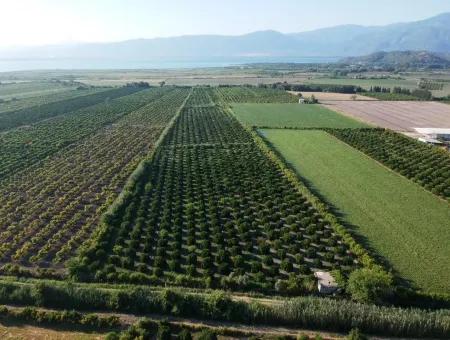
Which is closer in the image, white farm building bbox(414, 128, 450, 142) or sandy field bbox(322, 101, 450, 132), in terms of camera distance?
white farm building bbox(414, 128, 450, 142)

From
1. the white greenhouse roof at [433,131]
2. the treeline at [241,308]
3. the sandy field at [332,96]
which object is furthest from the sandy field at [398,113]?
the treeline at [241,308]

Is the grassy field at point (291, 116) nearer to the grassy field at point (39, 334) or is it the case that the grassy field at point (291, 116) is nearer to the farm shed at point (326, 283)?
the farm shed at point (326, 283)

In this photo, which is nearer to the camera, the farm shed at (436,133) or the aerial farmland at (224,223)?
the aerial farmland at (224,223)

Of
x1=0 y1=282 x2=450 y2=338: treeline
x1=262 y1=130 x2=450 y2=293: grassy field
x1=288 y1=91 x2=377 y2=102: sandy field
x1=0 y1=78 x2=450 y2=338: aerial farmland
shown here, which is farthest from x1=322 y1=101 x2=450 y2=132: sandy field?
x1=0 y1=282 x2=450 y2=338: treeline

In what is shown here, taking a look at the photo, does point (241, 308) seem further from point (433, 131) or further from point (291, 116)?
point (291, 116)

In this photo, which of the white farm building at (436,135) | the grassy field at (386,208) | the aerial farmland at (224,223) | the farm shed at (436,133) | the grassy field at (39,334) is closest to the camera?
the grassy field at (39,334)

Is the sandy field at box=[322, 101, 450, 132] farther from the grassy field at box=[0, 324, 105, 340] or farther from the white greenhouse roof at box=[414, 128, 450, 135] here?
the grassy field at box=[0, 324, 105, 340]
